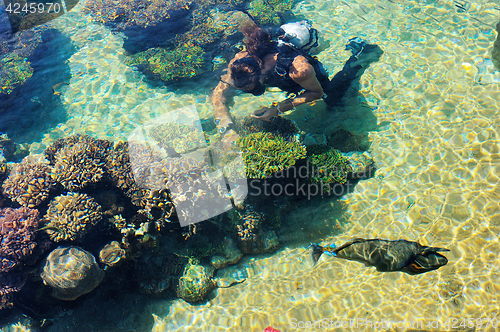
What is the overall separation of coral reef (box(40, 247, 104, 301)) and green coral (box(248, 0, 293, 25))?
774 centimetres

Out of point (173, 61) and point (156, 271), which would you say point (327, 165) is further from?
point (173, 61)

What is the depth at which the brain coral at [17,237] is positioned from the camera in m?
3.85

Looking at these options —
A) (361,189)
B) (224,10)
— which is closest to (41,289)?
(361,189)

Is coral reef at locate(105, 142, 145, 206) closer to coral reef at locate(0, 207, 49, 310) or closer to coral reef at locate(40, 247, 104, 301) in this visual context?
coral reef at locate(40, 247, 104, 301)

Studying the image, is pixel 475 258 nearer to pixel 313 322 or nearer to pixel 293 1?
pixel 313 322

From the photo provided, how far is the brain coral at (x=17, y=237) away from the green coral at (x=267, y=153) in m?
3.38

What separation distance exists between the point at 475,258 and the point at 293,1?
896 cm

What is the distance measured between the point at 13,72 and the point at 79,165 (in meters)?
5.32

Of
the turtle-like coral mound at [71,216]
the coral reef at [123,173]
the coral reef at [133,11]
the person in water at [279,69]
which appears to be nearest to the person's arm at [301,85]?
the person in water at [279,69]

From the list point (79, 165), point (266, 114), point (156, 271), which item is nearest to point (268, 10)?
point (266, 114)

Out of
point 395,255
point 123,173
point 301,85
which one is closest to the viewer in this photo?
point 395,255

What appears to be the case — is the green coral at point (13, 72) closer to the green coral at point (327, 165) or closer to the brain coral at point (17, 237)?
the brain coral at point (17, 237)

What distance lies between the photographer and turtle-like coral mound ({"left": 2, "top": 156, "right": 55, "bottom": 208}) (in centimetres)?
449

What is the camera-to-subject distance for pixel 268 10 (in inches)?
340
